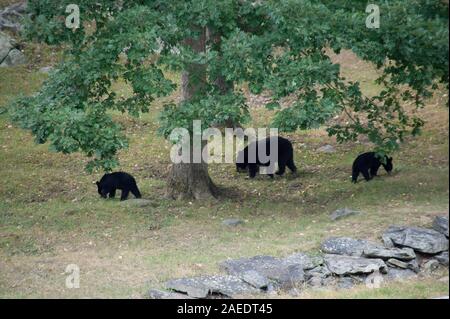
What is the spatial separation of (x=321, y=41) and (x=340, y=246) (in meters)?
4.21

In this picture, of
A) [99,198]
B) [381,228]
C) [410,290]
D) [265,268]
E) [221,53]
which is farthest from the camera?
[99,198]

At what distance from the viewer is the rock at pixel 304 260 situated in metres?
15.2

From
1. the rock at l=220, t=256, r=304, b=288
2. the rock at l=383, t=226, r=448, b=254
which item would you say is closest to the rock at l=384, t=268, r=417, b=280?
the rock at l=383, t=226, r=448, b=254

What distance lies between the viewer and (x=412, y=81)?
17.7 metres

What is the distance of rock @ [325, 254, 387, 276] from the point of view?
1488cm

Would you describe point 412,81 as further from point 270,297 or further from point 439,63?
point 270,297

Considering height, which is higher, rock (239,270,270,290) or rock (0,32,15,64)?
rock (0,32,15,64)

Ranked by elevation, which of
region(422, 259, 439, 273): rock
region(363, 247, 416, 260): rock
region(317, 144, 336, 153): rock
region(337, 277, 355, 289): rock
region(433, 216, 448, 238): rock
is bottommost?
region(337, 277, 355, 289): rock

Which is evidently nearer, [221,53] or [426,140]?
[221,53]

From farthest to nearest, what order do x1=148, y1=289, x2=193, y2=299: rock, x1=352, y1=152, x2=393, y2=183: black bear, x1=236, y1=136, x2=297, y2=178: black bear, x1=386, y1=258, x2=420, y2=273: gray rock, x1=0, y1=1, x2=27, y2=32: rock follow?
x1=0, y1=1, x2=27, y2=32: rock
x1=236, y1=136, x2=297, y2=178: black bear
x1=352, y1=152, x2=393, y2=183: black bear
x1=386, y1=258, x2=420, y2=273: gray rock
x1=148, y1=289, x2=193, y2=299: rock

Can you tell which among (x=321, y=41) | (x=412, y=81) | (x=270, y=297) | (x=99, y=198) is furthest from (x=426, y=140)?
(x=270, y=297)

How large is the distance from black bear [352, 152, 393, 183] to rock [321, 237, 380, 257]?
4.66 m

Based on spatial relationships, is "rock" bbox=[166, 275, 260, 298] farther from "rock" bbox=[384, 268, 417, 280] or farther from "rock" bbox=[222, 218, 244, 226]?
"rock" bbox=[222, 218, 244, 226]

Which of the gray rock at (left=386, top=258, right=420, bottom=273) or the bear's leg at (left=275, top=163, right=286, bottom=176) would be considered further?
the bear's leg at (left=275, top=163, right=286, bottom=176)
